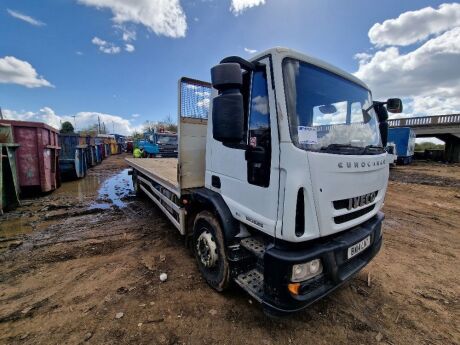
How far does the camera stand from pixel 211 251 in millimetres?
2682

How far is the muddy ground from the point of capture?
2172mm

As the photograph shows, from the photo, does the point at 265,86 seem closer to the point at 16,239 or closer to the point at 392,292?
the point at 392,292

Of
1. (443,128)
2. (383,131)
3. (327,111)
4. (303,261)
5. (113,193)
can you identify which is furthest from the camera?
(443,128)

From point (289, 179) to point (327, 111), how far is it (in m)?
1.08

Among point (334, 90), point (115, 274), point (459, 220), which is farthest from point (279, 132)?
point (459, 220)

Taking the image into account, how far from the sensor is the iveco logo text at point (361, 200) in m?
2.11

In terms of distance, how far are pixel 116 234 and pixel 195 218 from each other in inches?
85.6

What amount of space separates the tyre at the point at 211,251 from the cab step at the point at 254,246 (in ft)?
1.03

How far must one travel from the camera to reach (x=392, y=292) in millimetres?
2834

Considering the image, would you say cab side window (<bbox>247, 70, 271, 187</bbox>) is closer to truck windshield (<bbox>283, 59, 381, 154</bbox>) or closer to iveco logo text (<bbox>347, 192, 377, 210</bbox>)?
truck windshield (<bbox>283, 59, 381, 154</bbox>)

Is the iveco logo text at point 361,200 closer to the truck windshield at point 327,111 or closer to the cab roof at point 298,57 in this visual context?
the truck windshield at point 327,111

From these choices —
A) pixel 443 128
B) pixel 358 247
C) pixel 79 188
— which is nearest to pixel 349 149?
pixel 358 247

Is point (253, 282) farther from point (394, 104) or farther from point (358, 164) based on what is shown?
point (394, 104)

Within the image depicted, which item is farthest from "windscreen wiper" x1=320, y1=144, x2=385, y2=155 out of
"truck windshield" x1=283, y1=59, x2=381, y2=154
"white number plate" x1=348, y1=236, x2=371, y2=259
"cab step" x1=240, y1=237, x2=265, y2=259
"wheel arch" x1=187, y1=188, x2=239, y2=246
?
A: "wheel arch" x1=187, y1=188, x2=239, y2=246
